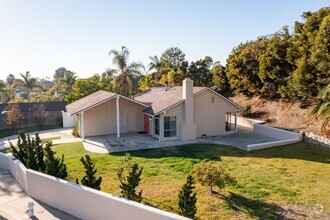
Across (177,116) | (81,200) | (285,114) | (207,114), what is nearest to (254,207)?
(81,200)

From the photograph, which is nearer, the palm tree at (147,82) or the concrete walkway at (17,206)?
the concrete walkway at (17,206)

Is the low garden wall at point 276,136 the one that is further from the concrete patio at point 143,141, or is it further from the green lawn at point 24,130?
the green lawn at point 24,130

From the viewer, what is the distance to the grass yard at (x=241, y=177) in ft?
34.3

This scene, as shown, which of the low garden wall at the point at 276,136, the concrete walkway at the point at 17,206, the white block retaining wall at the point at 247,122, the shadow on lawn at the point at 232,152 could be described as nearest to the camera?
the concrete walkway at the point at 17,206

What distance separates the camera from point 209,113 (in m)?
24.9

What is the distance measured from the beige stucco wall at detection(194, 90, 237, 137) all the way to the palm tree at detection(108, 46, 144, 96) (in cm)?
1756

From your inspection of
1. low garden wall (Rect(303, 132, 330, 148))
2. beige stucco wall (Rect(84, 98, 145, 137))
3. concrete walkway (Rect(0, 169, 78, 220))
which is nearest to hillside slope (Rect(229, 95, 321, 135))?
low garden wall (Rect(303, 132, 330, 148))

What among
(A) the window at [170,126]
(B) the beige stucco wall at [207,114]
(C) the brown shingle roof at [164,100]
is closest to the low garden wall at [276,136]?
(B) the beige stucco wall at [207,114]

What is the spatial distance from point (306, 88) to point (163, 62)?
31026mm

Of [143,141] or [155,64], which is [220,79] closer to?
[155,64]

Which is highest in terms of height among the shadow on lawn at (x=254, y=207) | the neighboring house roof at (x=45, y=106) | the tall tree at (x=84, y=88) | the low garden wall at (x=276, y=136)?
the tall tree at (x=84, y=88)

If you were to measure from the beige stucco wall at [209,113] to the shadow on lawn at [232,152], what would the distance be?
391cm

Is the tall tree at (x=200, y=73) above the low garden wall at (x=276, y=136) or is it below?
above

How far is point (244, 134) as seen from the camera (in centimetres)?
2630
